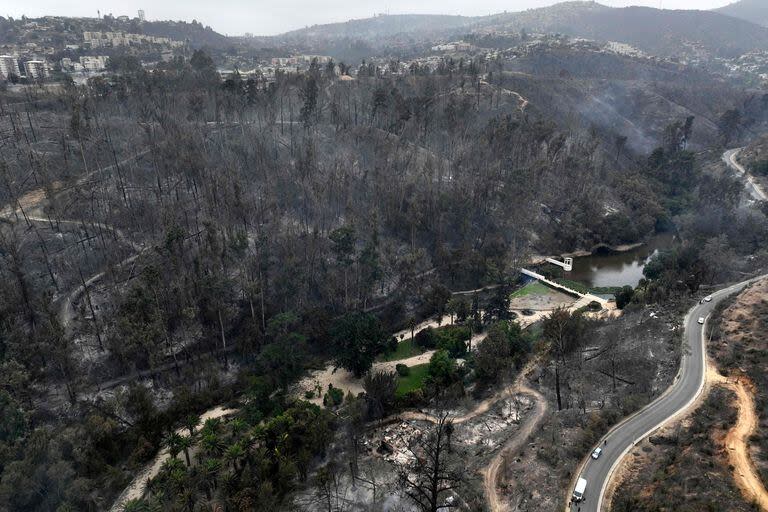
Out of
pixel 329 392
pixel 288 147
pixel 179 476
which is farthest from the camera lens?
pixel 288 147

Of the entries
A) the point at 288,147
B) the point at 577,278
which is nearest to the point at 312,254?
the point at 288,147

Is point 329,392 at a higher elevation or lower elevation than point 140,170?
lower

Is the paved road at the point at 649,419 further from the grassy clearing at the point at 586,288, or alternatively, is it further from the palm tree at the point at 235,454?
the palm tree at the point at 235,454

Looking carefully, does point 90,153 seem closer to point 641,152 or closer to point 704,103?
point 641,152

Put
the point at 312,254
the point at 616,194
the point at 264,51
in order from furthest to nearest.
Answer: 1. the point at 264,51
2. the point at 616,194
3. the point at 312,254

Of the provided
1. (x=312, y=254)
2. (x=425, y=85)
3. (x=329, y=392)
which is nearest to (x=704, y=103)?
(x=425, y=85)

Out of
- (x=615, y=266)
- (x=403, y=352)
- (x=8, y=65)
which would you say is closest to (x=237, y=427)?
(x=403, y=352)

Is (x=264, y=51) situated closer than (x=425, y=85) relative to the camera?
No

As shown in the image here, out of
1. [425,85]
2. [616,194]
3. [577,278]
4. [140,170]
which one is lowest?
[577,278]
